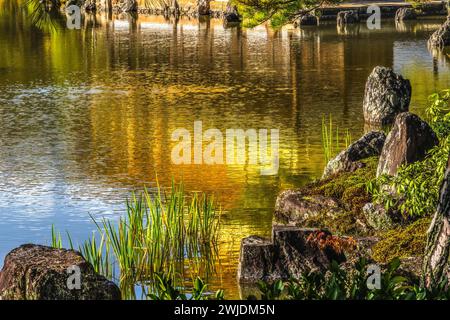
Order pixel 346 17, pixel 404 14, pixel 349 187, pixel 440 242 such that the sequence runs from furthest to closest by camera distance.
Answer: pixel 404 14 → pixel 346 17 → pixel 349 187 → pixel 440 242

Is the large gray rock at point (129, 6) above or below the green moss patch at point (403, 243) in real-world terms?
above

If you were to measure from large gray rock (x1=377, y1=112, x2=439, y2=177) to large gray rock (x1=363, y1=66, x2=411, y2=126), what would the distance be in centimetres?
1124

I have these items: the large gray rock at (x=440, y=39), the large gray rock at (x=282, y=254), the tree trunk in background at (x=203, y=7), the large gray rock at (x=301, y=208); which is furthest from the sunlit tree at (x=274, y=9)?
the tree trunk in background at (x=203, y=7)

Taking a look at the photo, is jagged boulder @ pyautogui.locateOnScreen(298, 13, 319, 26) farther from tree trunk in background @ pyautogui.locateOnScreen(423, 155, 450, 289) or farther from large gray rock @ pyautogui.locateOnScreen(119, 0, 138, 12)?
tree trunk in background @ pyautogui.locateOnScreen(423, 155, 450, 289)

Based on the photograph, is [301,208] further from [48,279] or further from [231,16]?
[231,16]

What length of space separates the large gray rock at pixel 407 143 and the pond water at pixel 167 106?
2.51m

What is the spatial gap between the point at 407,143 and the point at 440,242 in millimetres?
6807

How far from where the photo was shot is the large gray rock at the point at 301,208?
2023cm

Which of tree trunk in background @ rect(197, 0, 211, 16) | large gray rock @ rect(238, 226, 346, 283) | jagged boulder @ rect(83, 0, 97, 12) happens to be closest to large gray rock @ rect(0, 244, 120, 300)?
large gray rock @ rect(238, 226, 346, 283)

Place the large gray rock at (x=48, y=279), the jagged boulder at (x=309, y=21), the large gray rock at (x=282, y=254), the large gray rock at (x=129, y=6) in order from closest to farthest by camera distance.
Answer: the large gray rock at (x=48, y=279) → the large gray rock at (x=282, y=254) → the jagged boulder at (x=309, y=21) → the large gray rock at (x=129, y=6)

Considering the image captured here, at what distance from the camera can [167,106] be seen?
35.9m

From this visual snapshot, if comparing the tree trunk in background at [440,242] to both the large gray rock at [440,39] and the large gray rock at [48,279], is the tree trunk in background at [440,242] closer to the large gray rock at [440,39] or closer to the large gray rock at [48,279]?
the large gray rock at [48,279]

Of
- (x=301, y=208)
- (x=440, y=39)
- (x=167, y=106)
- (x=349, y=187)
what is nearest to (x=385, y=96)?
(x=167, y=106)
